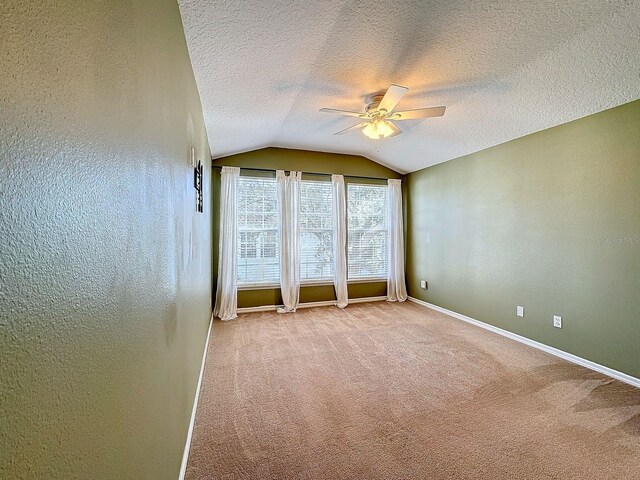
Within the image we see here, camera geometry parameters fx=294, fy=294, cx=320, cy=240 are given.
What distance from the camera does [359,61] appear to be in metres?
2.34

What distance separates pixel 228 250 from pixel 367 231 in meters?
2.47

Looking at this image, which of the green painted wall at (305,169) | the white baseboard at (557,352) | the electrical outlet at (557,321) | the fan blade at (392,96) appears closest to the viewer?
the fan blade at (392,96)

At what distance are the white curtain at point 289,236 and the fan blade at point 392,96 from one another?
93.0 inches

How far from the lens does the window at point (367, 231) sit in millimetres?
5305

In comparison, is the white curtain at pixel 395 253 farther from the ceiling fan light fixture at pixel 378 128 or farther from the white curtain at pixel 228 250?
the white curtain at pixel 228 250

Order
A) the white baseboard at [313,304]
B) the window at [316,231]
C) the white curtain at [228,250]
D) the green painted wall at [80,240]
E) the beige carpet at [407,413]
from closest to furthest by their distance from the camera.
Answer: the green painted wall at [80,240] → the beige carpet at [407,413] → the white curtain at [228,250] → the white baseboard at [313,304] → the window at [316,231]

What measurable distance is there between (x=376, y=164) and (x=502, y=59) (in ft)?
10.4

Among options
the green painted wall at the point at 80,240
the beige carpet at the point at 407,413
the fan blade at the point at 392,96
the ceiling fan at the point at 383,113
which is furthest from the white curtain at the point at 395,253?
the green painted wall at the point at 80,240

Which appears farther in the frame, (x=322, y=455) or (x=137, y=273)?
(x=322, y=455)

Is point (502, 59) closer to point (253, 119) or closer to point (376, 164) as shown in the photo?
point (253, 119)

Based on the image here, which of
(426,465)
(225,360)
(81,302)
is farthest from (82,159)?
(225,360)

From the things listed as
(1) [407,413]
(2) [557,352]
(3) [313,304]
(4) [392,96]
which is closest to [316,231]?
(3) [313,304]

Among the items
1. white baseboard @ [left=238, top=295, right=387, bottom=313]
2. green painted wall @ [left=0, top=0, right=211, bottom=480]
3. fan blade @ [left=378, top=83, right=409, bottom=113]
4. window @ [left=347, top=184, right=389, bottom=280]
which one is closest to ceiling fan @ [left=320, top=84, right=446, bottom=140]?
fan blade @ [left=378, top=83, right=409, bottom=113]

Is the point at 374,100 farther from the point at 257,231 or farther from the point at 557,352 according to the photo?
the point at 557,352
